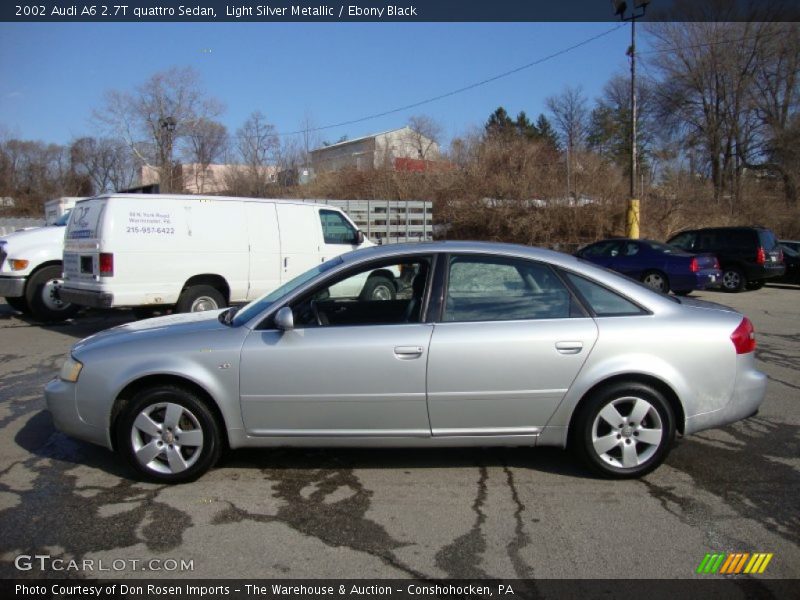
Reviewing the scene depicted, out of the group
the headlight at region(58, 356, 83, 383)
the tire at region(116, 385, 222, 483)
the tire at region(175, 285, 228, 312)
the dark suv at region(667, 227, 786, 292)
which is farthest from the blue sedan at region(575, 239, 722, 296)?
the headlight at region(58, 356, 83, 383)

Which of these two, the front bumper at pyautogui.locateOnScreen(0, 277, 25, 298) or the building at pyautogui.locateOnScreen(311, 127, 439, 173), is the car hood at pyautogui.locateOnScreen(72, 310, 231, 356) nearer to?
the front bumper at pyautogui.locateOnScreen(0, 277, 25, 298)

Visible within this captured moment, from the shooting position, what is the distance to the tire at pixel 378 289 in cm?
488

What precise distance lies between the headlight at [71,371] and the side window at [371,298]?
58.2 inches

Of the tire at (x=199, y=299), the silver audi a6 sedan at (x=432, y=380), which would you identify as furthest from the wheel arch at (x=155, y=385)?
the tire at (x=199, y=299)

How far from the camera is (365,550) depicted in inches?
130

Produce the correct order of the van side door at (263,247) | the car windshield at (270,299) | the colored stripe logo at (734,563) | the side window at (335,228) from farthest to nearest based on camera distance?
the side window at (335,228) → the van side door at (263,247) → the car windshield at (270,299) → the colored stripe logo at (734,563)

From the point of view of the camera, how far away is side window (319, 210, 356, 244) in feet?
34.7

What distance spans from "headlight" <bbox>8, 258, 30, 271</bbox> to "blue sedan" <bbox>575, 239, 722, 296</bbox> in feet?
35.8

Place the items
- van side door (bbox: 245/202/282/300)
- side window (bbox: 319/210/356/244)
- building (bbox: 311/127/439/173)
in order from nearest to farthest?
van side door (bbox: 245/202/282/300) → side window (bbox: 319/210/356/244) → building (bbox: 311/127/439/173)

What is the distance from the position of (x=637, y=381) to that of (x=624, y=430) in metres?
0.33

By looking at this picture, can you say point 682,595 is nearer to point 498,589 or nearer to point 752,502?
point 498,589

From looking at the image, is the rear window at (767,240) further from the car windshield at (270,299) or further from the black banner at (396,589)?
the black banner at (396,589)

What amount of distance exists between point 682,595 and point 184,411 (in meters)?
2.99

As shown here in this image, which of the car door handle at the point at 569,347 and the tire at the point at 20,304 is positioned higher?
the car door handle at the point at 569,347
